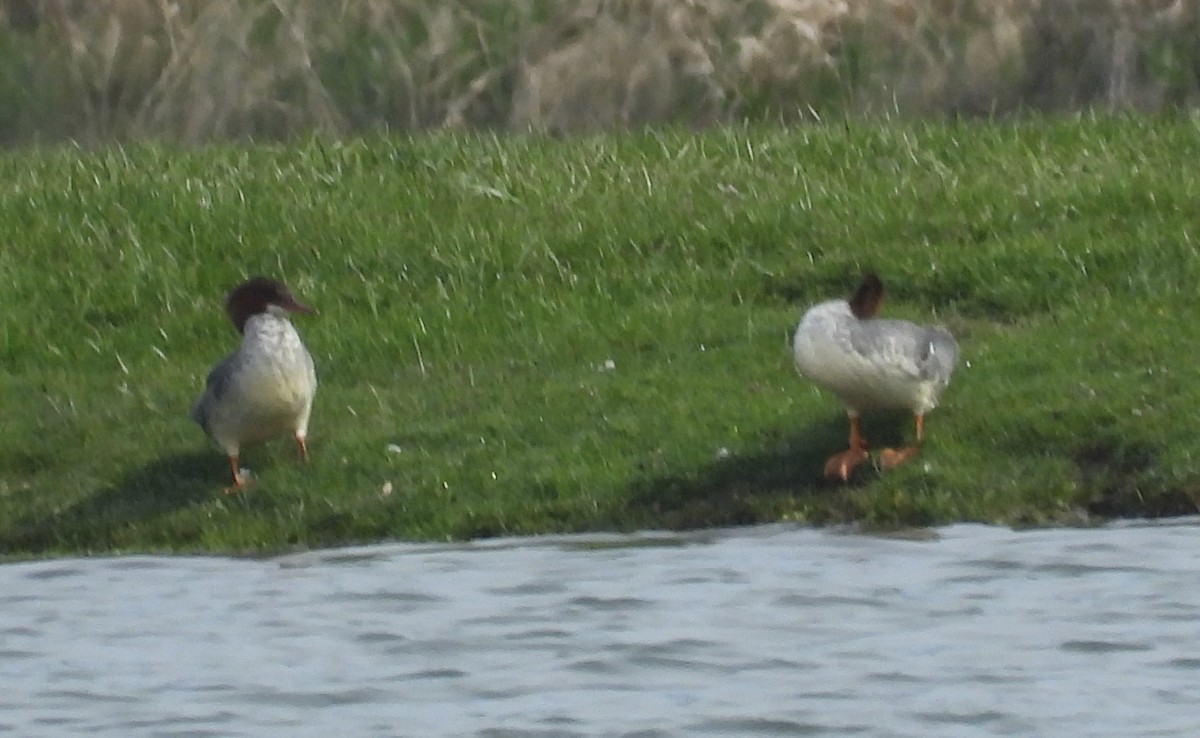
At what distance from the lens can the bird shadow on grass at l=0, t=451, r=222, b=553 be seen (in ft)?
Result: 36.9

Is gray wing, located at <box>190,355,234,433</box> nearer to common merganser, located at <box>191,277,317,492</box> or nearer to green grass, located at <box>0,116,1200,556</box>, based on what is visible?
common merganser, located at <box>191,277,317,492</box>

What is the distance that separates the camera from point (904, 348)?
11109mm

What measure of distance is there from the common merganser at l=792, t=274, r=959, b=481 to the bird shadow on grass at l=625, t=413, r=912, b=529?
11 cm

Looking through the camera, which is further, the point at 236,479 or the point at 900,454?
the point at 236,479

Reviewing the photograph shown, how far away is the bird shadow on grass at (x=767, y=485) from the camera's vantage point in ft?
36.0

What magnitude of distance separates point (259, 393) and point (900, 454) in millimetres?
2648

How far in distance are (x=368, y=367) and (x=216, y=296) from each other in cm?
145

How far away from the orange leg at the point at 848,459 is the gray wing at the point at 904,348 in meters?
0.34

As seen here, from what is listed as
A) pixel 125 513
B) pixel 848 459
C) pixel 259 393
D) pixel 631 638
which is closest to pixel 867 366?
pixel 848 459

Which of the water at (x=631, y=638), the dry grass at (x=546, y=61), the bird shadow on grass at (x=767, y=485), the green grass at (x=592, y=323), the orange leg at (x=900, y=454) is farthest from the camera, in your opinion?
the dry grass at (x=546, y=61)

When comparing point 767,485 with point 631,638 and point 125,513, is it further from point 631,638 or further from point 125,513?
point 125,513

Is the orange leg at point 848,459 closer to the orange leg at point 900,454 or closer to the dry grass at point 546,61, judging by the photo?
the orange leg at point 900,454

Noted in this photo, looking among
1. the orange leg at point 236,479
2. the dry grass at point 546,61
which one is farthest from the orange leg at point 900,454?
the dry grass at point 546,61

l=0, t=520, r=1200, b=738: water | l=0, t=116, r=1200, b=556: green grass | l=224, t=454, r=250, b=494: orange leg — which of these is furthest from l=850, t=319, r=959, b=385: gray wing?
l=224, t=454, r=250, b=494: orange leg
